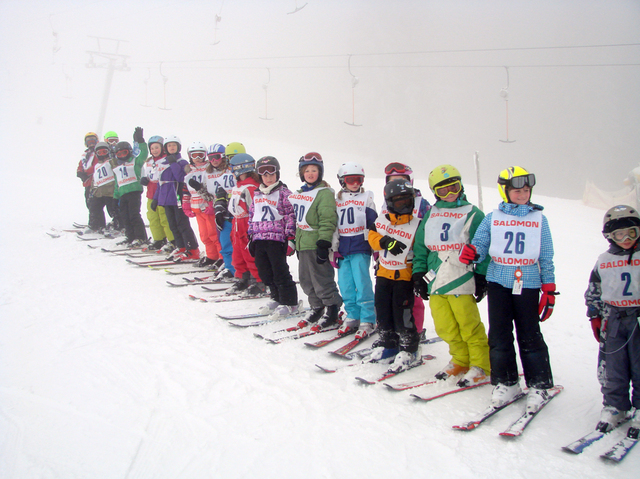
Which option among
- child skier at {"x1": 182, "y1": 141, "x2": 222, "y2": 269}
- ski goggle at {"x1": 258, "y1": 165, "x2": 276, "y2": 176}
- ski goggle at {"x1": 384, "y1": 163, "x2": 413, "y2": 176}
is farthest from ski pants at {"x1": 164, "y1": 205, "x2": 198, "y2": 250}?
ski goggle at {"x1": 384, "y1": 163, "x2": 413, "y2": 176}

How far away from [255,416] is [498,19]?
241 feet

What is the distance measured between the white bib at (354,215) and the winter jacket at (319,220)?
0.09m

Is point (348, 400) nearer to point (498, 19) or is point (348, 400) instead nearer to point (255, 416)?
point (255, 416)

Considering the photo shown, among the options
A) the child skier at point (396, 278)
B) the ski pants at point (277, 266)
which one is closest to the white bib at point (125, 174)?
the ski pants at point (277, 266)

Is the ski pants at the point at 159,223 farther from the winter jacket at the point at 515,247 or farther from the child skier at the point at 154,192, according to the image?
the winter jacket at the point at 515,247

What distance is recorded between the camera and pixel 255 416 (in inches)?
119

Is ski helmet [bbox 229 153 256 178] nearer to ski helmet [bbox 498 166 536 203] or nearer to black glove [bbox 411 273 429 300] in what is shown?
black glove [bbox 411 273 429 300]

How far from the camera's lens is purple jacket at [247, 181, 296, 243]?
5.27 m

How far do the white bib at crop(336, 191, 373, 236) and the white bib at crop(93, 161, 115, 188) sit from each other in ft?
24.9

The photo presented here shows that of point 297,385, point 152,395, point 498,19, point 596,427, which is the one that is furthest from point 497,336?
point 498,19

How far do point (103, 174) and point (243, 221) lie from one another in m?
5.68

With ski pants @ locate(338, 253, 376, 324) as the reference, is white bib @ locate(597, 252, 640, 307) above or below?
above

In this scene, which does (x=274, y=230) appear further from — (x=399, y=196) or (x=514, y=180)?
(x=514, y=180)

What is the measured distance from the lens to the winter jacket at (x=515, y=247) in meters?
3.07
